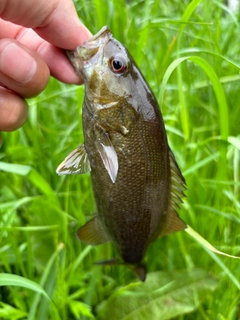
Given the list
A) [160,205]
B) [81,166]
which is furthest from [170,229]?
[81,166]

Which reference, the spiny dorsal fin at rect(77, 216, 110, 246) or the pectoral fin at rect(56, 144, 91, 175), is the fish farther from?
the spiny dorsal fin at rect(77, 216, 110, 246)

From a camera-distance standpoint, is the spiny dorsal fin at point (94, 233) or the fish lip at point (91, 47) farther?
the spiny dorsal fin at point (94, 233)

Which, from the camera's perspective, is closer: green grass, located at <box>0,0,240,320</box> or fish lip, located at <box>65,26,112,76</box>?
fish lip, located at <box>65,26,112,76</box>

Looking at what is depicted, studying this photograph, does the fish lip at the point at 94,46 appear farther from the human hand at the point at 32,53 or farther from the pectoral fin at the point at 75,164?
the pectoral fin at the point at 75,164

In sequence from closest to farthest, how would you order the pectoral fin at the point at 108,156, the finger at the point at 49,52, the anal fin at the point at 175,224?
the pectoral fin at the point at 108,156 < the anal fin at the point at 175,224 < the finger at the point at 49,52

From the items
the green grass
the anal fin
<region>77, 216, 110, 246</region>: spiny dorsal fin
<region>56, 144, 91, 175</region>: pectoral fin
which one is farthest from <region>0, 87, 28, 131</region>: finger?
the anal fin

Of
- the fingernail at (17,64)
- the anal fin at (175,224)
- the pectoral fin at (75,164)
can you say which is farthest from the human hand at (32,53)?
the anal fin at (175,224)
